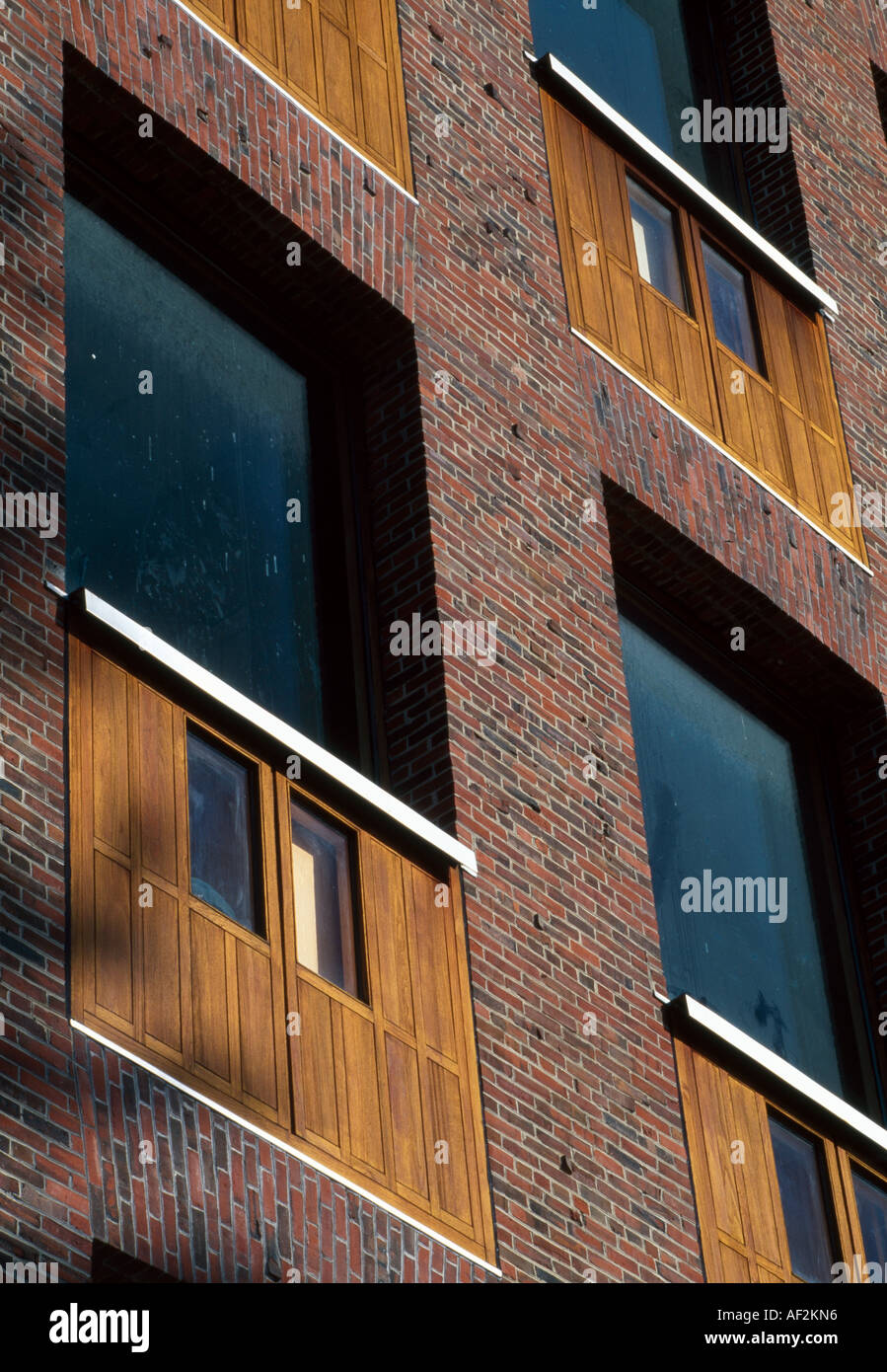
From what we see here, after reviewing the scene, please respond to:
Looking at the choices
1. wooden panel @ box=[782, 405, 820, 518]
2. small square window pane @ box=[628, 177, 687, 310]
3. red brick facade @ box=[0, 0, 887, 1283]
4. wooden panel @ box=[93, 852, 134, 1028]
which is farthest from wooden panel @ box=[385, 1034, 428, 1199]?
small square window pane @ box=[628, 177, 687, 310]

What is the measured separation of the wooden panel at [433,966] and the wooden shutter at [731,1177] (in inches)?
57.8

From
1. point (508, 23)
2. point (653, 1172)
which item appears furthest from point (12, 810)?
point (508, 23)

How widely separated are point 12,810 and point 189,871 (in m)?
0.87

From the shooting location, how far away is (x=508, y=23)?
14281mm

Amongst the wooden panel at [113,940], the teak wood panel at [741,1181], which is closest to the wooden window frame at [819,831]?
the teak wood panel at [741,1181]

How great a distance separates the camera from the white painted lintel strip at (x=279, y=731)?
364 inches

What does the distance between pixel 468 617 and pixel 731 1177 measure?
2.86m

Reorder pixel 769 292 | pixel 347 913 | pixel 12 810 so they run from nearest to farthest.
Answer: pixel 12 810
pixel 347 913
pixel 769 292

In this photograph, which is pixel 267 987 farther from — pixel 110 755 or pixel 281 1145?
pixel 110 755

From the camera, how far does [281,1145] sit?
8797 mm

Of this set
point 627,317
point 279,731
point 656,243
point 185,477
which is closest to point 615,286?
point 627,317

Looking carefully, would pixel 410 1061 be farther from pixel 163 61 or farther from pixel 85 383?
pixel 163 61


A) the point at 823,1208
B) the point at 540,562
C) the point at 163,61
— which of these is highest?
the point at 163,61

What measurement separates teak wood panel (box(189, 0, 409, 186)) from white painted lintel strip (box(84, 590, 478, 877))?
3.74m
